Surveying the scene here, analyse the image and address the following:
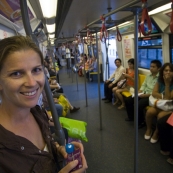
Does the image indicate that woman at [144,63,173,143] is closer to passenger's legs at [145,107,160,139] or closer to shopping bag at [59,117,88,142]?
passenger's legs at [145,107,160,139]

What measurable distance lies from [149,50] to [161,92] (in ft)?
6.35

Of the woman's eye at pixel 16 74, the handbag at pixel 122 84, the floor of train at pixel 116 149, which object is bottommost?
the floor of train at pixel 116 149

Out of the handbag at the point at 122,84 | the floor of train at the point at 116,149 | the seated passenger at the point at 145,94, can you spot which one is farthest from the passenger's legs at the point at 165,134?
the handbag at the point at 122,84

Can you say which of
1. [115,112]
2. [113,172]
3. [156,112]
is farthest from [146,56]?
[113,172]

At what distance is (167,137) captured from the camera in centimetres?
260

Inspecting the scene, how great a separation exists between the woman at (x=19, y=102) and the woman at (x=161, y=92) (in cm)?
244

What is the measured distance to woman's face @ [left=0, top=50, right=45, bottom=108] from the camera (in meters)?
0.79

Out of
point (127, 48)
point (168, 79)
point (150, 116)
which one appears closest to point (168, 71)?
point (168, 79)

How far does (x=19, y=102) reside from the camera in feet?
2.71

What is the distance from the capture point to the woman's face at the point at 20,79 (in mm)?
792

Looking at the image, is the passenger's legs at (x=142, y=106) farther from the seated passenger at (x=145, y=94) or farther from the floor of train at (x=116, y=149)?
the floor of train at (x=116, y=149)

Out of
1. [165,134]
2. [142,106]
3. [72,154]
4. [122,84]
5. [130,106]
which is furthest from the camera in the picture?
[122,84]

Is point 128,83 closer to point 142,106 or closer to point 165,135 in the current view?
point 142,106

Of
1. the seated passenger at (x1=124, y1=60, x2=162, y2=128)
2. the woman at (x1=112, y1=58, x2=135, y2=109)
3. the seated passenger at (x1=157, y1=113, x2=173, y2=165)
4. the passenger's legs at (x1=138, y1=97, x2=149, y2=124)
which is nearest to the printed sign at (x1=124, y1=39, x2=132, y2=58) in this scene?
the woman at (x1=112, y1=58, x2=135, y2=109)
